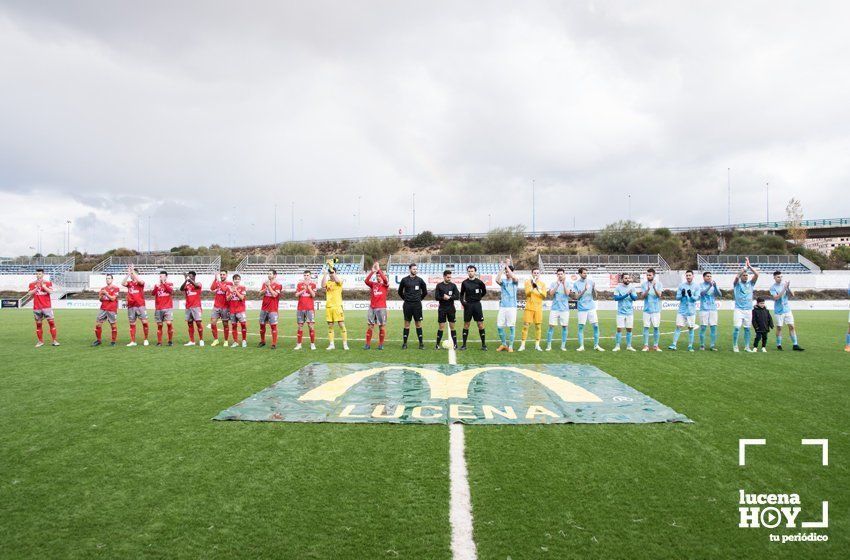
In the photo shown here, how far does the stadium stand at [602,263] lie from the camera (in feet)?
148

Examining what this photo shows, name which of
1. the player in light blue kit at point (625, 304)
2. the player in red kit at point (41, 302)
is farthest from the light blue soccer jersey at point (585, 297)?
the player in red kit at point (41, 302)

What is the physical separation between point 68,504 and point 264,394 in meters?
3.39

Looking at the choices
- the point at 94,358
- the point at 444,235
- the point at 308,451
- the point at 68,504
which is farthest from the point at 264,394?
the point at 444,235

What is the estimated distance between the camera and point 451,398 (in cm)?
667

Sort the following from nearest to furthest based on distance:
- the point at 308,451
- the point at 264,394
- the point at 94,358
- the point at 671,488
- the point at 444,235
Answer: the point at 671,488 < the point at 308,451 < the point at 264,394 < the point at 94,358 < the point at 444,235

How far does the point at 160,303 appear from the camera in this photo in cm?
1270

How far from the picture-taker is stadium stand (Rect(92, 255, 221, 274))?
47531 mm

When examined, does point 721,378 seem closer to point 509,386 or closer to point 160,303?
point 509,386

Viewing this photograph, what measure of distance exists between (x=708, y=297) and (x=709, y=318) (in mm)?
583

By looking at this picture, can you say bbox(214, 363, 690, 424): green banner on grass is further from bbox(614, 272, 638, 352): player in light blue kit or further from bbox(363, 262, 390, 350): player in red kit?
bbox(614, 272, 638, 352): player in light blue kit

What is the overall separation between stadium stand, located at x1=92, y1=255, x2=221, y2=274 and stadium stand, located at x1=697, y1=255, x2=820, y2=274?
48.1 m

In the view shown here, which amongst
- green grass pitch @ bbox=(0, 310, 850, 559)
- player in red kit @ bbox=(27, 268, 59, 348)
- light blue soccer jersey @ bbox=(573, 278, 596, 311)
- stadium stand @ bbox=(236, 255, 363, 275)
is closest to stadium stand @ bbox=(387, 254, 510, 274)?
stadium stand @ bbox=(236, 255, 363, 275)

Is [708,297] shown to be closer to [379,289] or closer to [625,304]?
[625,304]

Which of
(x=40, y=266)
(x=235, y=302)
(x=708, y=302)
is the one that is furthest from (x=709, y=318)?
(x=40, y=266)
